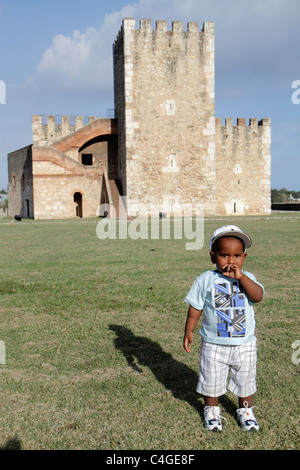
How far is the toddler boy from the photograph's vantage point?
8.63ft

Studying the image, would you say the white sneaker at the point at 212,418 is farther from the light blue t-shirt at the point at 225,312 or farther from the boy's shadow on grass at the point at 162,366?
the light blue t-shirt at the point at 225,312

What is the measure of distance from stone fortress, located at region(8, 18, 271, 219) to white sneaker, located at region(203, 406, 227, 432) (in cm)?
2537

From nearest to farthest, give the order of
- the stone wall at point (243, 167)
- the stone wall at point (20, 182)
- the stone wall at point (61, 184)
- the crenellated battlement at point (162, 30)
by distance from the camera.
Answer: the crenellated battlement at point (162, 30)
the stone wall at point (61, 184)
the stone wall at point (243, 167)
the stone wall at point (20, 182)

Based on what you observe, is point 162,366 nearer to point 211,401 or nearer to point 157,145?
point 211,401

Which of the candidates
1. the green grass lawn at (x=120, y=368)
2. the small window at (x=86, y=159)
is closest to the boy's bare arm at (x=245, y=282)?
the green grass lawn at (x=120, y=368)

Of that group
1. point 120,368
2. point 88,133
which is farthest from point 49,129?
point 120,368

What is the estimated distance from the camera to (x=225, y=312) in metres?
2.68

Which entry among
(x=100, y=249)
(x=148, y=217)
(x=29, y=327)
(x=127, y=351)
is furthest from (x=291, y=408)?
(x=148, y=217)

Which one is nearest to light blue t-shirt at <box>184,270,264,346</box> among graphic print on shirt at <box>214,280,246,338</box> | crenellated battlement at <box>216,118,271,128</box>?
graphic print on shirt at <box>214,280,246,338</box>

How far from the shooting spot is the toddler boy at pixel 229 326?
2631 mm

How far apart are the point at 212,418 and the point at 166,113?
26622 millimetres

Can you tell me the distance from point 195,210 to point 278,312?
80.4 feet
